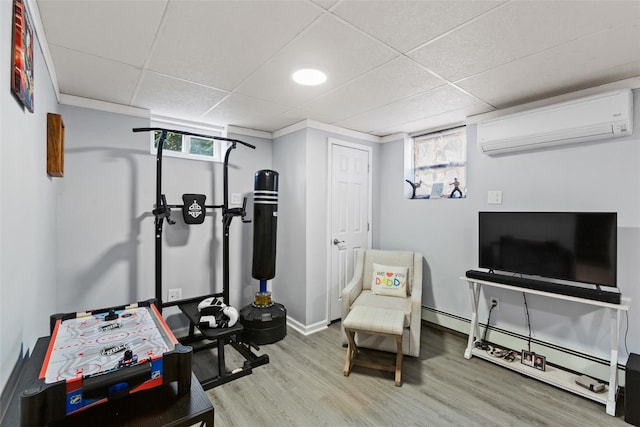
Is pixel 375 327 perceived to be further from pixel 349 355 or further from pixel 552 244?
pixel 552 244

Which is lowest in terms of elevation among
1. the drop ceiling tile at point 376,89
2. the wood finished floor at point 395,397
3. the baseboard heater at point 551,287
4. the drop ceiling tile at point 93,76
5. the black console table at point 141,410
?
the wood finished floor at point 395,397

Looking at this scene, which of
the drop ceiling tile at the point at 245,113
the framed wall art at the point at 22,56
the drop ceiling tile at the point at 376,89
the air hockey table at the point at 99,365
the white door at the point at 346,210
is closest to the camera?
the air hockey table at the point at 99,365

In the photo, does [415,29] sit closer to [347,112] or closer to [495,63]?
[495,63]

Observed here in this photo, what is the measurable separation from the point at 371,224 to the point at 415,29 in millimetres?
2566

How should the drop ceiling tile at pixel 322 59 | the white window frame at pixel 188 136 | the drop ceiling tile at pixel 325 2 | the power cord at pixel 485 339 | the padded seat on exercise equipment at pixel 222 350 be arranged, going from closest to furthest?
the drop ceiling tile at pixel 325 2, the drop ceiling tile at pixel 322 59, the padded seat on exercise equipment at pixel 222 350, the power cord at pixel 485 339, the white window frame at pixel 188 136

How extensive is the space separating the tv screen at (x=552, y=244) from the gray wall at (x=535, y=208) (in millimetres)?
203

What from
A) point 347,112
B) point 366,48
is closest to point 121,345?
point 366,48

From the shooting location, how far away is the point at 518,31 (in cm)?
155

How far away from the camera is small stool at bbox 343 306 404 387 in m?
2.33

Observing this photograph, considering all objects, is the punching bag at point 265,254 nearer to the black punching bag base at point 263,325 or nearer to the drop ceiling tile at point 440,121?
the black punching bag base at point 263,325

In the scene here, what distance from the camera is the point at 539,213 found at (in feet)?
Result: 8.05

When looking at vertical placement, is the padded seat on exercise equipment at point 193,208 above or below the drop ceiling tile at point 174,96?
below

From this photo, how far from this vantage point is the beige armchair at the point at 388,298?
8.63 ft

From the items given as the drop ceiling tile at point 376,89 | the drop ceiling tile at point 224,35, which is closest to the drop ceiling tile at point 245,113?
the drop ceiling tile at point 376,89
